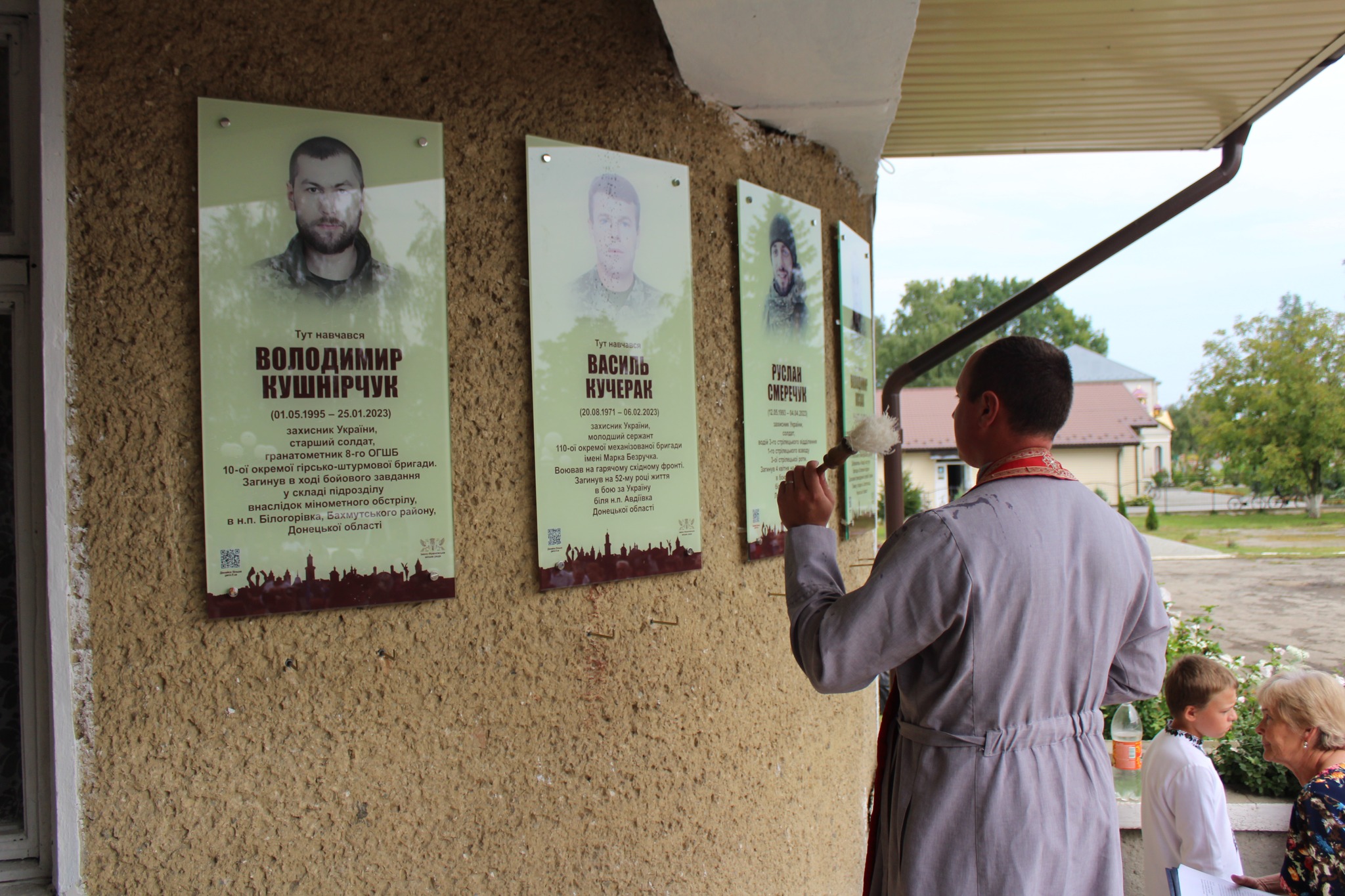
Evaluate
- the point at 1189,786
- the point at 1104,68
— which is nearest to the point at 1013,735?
the point at 1189,786

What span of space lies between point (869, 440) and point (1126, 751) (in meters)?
3.31

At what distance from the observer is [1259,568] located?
54.9 ft

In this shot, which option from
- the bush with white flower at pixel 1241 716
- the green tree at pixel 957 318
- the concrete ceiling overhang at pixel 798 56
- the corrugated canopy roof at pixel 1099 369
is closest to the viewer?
the concrete ceiling overhang at pixel 798 56

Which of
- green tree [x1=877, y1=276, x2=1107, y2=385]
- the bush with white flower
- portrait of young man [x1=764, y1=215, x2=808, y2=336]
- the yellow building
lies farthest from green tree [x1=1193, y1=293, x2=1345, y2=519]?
green tree [x1=877, y1=276, x2=1107, y2=385]

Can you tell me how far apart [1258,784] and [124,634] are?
4.77 m

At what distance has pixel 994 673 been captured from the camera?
1.51 meters

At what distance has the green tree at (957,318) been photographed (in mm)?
61062

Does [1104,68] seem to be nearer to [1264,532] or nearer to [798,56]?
[798,56]

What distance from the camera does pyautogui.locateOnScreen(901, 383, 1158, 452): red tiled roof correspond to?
3052 cm

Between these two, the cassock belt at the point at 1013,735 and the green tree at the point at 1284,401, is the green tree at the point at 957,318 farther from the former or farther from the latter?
the cassock belt at the point at 1013,735

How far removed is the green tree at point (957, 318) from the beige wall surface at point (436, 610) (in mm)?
58557

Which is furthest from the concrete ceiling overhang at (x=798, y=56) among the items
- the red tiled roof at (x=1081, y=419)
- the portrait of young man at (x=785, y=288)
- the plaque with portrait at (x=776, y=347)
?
the red tiled roof at (x=1081, y=419)

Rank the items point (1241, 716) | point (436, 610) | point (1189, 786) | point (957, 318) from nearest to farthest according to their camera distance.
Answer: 1. point (436, 610)
2. point (1189, 786)
3. point (1241, 716)
4. point (957, 318)

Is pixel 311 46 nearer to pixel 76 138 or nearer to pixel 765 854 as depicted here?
pixel 76 138
